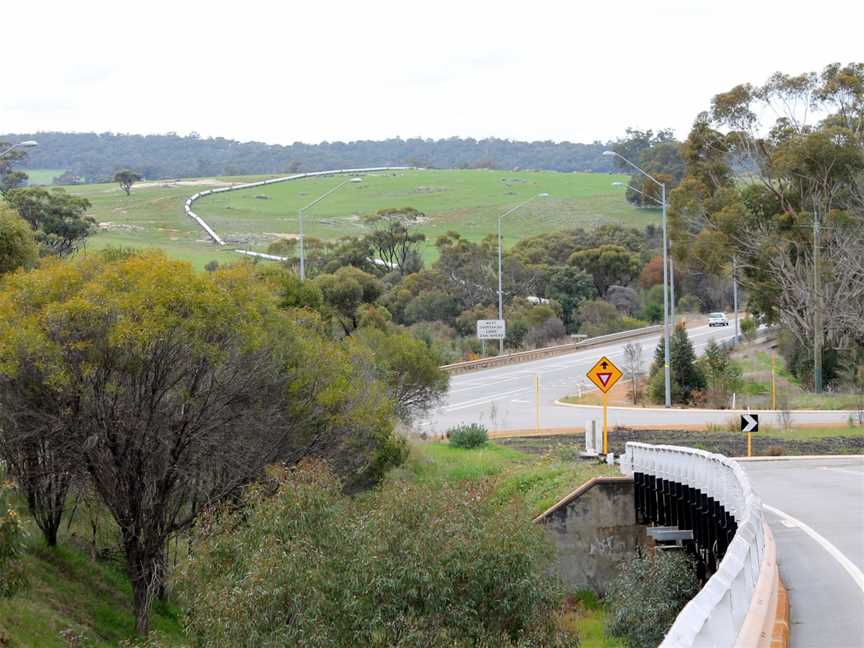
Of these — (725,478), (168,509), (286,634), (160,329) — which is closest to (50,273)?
(160,329)

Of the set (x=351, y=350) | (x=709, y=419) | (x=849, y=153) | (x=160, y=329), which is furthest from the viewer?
(x=849, y=153)

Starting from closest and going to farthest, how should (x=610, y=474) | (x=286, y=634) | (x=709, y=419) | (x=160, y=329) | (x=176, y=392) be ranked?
(x=286, y=634) → (x=160, y=329) → (x=176, y=392) → (x=610, y=474) → (x=709, y=419)


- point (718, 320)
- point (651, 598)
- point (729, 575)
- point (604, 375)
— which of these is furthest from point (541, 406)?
point (718, 320)

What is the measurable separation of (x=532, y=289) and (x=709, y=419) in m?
45.0

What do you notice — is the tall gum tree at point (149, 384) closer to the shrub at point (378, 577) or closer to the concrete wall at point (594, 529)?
the concrete wall at point (594, 529)

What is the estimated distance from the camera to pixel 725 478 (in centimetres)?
1609

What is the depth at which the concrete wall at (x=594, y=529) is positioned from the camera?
2330 centimetres

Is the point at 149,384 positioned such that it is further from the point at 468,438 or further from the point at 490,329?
the point at 490,329

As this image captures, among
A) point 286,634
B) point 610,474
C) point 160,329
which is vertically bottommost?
point 610,474

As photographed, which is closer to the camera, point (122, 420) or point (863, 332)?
point (122, 420)

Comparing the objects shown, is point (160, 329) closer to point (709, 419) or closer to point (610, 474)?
point (610, 474)

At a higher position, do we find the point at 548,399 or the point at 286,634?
the point at 286,634

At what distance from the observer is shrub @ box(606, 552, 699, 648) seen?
16250 mm

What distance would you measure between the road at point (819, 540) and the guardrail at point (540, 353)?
30.4 meters
